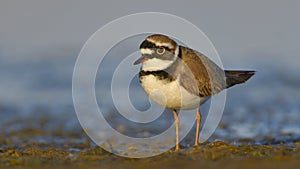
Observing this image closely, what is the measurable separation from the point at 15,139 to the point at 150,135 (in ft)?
7.44

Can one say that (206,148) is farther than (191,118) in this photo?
No

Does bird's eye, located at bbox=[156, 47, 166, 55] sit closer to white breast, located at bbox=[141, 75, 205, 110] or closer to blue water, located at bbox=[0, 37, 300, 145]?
white breast, located at bbox=[141, 75, 205, 110]

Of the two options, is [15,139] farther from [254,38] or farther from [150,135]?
[254,38]

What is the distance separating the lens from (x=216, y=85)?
854 centimetres

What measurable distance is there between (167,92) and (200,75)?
81cm

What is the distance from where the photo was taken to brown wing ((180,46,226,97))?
7.97 meters

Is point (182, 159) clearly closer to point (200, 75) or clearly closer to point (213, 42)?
point (200, 75)

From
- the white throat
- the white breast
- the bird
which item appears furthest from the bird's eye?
the white breast

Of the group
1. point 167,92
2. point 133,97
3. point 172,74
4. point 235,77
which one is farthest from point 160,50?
point 133,97

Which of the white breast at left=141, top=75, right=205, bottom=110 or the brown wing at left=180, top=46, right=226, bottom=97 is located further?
the brown wing at left=180, top=46, right=226, bottom=97

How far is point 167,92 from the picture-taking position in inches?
303

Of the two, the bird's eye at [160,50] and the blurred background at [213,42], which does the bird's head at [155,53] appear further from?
the blurred background at [213,42]

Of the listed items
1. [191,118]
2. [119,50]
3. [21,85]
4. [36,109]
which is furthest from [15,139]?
[119,50]

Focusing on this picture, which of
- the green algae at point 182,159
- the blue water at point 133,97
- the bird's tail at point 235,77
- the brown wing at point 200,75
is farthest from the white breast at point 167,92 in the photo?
the blue water at point 133,97
